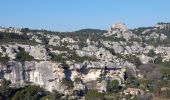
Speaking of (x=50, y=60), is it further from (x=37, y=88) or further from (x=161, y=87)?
(x=161, y=87)

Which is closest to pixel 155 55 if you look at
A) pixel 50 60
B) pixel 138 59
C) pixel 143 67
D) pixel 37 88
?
pixel 138 59

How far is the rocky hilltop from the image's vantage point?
72062 mm

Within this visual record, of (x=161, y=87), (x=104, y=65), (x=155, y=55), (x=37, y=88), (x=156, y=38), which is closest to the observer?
(x=37, y=88)

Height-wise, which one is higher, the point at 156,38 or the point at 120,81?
the point at 156,38

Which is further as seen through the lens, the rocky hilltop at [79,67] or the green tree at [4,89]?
the rocky hilltop at [79,67]

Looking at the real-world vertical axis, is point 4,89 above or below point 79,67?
below

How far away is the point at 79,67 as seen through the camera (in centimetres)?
7700

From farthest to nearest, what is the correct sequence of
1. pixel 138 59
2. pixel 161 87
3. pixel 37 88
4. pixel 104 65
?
pixel 138 59
pixel 104 65
pixel 161 87
pixel 37 88

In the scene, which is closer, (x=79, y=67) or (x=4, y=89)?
(x=4, y=89)

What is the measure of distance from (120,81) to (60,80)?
11233 mm

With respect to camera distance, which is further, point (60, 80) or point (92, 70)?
point (92, 70)

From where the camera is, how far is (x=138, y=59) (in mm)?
94875

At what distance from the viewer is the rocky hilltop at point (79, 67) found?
236 feet

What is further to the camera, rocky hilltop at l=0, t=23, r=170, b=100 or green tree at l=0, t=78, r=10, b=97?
rocky hilltop at l=0, t=23, r=170, b=100
